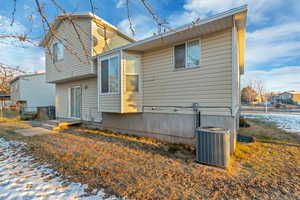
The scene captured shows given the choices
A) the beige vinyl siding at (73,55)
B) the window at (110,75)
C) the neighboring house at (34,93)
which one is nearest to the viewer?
the window at (110,75)

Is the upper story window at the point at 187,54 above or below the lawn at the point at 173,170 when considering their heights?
above

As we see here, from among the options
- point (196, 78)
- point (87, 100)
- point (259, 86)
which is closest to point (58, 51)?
point (87, 100)

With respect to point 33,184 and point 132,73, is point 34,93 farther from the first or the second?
point 33,184

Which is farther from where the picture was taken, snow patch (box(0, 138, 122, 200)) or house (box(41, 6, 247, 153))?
house (box(41, 6, 247, 153))

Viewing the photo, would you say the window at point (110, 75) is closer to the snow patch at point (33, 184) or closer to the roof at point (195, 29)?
the roof at point (195, 29)

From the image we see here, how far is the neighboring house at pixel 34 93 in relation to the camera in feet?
59.9

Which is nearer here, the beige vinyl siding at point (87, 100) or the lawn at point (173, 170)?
the lawn at point (173, 170)

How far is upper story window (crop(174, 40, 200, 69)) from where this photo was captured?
5.31 metres

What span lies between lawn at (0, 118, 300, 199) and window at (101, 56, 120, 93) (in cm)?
257

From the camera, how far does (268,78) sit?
117ft

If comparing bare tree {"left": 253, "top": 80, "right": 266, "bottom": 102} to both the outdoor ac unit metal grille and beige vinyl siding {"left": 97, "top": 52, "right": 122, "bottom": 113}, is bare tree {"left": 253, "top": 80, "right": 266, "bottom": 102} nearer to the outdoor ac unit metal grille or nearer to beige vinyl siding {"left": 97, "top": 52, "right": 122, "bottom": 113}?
beige vinyl siding {"left": 97, "top": 52, "right": 122, "bottom": 113}

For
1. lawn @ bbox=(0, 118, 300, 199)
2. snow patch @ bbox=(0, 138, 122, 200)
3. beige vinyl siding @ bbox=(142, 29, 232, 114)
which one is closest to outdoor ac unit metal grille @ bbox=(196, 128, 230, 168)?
lawn @ bbox=(0, 118, 300, 199)

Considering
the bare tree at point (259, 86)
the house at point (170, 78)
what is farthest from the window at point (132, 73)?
the bare tree at point (259, 86)

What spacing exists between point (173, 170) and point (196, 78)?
3.14m
